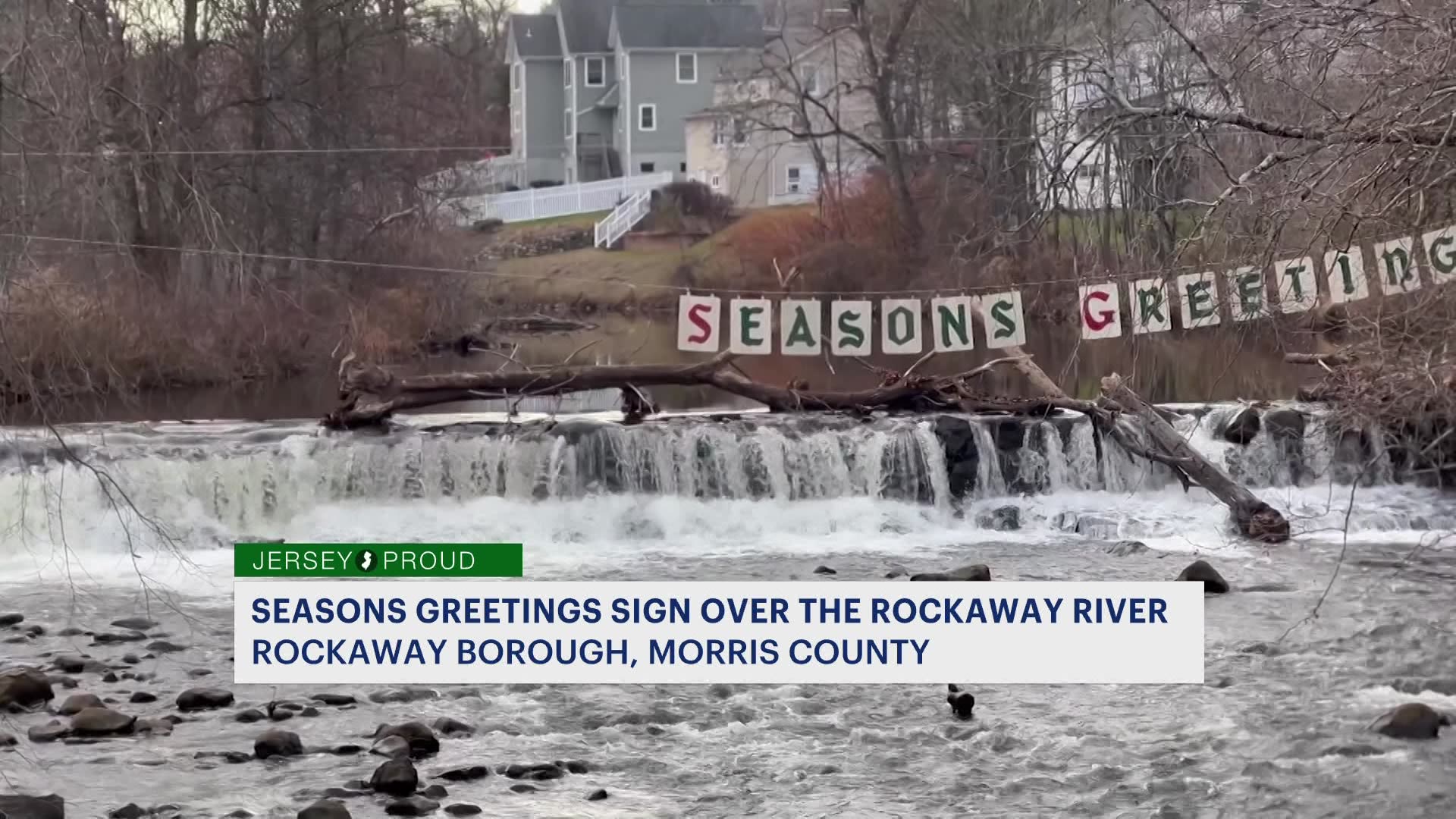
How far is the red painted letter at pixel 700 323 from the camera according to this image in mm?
12938

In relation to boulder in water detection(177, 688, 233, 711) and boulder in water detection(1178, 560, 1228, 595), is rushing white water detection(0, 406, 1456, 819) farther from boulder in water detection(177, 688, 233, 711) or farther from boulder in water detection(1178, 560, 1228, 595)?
boulder in water detection(1178, 560, 1228, 595)

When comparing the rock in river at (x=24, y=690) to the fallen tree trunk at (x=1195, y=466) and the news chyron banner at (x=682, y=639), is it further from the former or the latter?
the fallen tree trunk at (x=1195, y=466)

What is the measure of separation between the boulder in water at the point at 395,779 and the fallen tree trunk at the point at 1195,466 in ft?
23.5

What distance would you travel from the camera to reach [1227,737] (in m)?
7.35

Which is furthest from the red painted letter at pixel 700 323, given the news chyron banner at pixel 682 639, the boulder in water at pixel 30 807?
the boulder in water at pixel 30 807

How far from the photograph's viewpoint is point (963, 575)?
10.7m

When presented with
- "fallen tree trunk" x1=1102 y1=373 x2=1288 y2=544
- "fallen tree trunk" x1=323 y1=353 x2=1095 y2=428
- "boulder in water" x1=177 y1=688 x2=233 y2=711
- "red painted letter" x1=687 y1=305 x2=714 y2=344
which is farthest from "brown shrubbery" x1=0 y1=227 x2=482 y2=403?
"fallen tree trunk" x1=1102 y1=373 x2=1288 y2=544

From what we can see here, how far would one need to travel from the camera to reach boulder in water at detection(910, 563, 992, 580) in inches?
420

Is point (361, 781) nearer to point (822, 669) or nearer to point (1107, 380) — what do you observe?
point (822, 669)

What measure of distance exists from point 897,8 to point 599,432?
17826mm

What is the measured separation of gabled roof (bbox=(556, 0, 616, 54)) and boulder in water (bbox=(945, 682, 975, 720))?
43480mm

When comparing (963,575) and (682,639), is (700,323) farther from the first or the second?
(682,639)

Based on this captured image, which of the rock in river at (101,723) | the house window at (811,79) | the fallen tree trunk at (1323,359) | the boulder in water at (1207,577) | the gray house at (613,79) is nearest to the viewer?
the rock in river at (101,723)

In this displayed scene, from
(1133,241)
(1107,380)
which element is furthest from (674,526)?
(1133,241)
